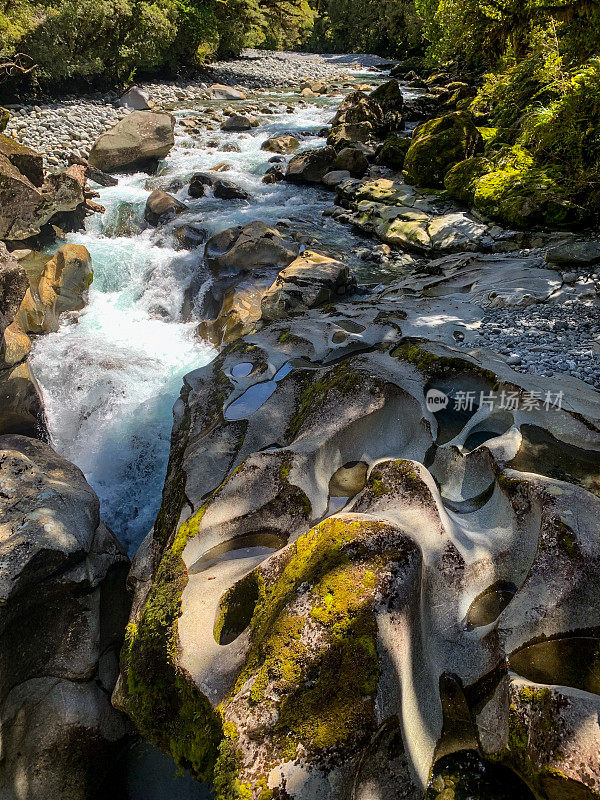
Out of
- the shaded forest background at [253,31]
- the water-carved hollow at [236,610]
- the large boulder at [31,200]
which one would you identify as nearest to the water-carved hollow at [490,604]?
the water-carved hollow at [236,610]

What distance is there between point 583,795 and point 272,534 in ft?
7.13

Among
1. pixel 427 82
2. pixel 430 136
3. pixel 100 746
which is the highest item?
pixel 427 82

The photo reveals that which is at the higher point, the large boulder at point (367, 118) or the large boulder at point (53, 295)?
the large boulder at point (367, 118)

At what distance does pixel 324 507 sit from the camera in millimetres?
3664

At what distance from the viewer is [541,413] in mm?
4039

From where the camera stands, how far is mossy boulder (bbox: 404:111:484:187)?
38.2 feet

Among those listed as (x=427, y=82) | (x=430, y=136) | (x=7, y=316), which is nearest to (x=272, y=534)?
(x=7, y=316)

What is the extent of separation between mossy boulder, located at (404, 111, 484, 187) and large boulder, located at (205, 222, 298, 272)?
4137 mm

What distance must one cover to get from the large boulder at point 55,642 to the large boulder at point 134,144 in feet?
41.4

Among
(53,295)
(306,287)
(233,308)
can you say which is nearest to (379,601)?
(306,287)

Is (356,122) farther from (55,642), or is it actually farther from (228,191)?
(55,642)

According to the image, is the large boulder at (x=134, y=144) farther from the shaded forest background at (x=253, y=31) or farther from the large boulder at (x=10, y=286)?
the large boulder at (x=10, y=286)

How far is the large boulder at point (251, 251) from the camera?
9.63 meters

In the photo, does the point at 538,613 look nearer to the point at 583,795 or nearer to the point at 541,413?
the point at 583,795
